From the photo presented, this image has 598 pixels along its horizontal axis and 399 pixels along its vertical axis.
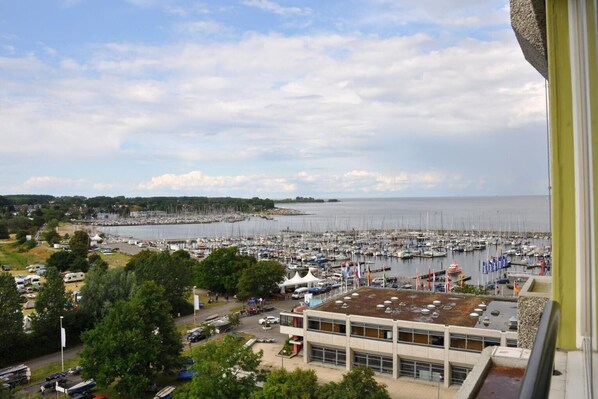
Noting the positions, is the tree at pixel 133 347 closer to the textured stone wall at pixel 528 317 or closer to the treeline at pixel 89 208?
the textured stone wall at pixel 528 317

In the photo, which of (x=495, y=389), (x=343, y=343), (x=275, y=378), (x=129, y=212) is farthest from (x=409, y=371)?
(x=129, y=212)

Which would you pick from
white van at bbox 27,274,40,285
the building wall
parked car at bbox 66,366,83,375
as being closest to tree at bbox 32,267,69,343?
parked car at bbox 66,366,83,375

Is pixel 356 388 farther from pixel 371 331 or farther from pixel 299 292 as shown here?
pixel 299 292

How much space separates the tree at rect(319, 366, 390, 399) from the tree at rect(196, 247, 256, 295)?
19.0m

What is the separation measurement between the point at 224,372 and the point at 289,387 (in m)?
1.75

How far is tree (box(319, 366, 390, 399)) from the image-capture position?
1198 cm

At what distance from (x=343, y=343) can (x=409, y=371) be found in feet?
8.54

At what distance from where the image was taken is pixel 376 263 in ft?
164

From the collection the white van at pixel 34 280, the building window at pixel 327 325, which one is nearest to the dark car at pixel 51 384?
the building window at pixel 327 325

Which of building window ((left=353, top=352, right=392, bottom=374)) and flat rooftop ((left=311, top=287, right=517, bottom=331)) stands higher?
flat rooftop ((left=311, top=287, right=517, bottom=331))

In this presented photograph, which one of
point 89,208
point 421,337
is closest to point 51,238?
point 421,337

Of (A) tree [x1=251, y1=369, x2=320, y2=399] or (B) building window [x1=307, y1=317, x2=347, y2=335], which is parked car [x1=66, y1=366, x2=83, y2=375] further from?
(A) tree [x1=251, y1=369, x2=320, y2=399]

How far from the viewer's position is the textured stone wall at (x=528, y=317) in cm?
396

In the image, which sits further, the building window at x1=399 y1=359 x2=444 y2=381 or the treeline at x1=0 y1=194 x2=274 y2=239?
the treeline at x1=0 y1=194 x2=274 y2=239
